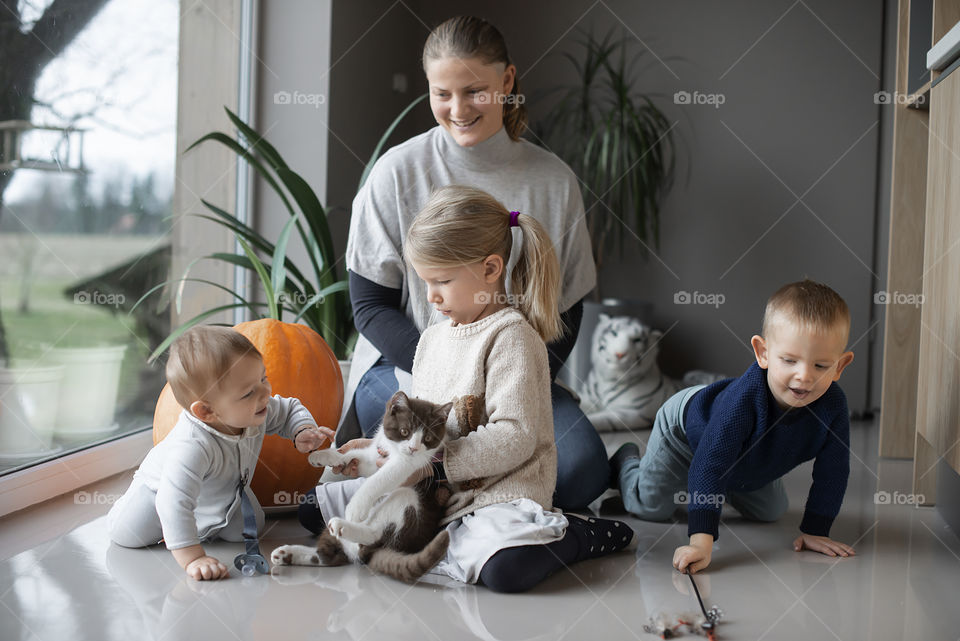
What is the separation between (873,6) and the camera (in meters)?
3.43

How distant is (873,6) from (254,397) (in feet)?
10.4

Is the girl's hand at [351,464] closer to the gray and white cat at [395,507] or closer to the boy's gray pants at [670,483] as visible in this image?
the gray and white cat at [395,507]

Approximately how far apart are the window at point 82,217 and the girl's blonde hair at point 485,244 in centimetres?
102

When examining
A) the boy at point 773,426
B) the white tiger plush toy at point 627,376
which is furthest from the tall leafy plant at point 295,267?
the white tiger plush toy at point 627,376

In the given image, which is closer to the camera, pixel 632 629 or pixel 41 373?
pixel 632 629

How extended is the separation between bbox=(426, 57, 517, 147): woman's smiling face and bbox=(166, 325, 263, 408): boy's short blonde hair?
678 millimetres

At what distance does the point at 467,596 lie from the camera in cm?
140

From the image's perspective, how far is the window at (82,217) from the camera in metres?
1.90

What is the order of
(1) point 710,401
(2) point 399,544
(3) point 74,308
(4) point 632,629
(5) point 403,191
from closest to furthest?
1. (4) point 632,629
2. (2) point 399,544
3. (1) point 710,401
4. (5) point 403,191
5. (3) point 74,308

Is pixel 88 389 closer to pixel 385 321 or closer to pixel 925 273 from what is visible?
pixel 385 321

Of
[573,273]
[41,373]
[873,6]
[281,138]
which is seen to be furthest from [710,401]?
[873,6]

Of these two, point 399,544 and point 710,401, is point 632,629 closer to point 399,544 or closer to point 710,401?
point 399,544

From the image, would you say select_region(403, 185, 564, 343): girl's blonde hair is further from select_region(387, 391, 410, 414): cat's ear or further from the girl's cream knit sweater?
select_region(387, 391, 410, 414): cat's ear

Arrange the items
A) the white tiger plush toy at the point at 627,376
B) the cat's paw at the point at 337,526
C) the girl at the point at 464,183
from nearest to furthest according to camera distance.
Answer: the cat's paw at the point at 337,526
the girl at the point at 464,183
the white tiger plush toy at the point at 627,376
